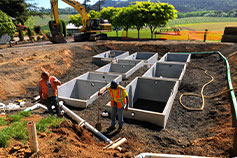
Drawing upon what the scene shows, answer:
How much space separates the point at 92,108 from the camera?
812cm

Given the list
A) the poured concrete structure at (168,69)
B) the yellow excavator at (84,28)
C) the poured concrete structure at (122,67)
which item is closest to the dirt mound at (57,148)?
the poured concrete structure at (122,67)

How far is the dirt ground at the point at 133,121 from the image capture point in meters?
4.32

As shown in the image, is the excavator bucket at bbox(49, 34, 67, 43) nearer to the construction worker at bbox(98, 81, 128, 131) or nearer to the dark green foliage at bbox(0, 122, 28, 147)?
the construction worker at bbox(98, 81, 128, 131)

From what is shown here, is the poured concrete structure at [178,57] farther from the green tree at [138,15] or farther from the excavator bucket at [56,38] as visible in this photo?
the excavator bucket at [56,38]

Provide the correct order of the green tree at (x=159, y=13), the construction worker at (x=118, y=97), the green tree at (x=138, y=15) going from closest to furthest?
the construction worker at (x=118, y=97) → the green tree at (x=159, y=13) → the green tree at (x=138, y=15)

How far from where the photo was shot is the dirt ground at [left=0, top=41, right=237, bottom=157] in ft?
14.2

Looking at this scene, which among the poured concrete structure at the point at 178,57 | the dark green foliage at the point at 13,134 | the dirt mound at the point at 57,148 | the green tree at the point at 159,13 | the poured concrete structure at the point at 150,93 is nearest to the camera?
the dirt mound at the point at 57,148

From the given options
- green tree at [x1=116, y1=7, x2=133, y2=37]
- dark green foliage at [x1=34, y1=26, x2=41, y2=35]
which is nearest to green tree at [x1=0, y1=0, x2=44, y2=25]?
dark green foliage at [x1=34, y1=26, x2=41, y2=35]

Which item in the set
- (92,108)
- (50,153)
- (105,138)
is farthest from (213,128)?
(50,153)

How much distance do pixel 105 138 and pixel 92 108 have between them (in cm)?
263

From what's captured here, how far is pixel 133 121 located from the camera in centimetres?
717

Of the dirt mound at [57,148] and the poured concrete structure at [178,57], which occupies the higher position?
the poured concrete structure at [178,57]

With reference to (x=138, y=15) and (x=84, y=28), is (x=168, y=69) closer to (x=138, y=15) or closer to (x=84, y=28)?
(x=138, y=15)

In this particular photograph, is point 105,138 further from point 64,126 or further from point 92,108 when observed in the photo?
point 92,108
